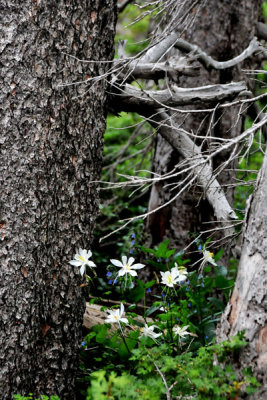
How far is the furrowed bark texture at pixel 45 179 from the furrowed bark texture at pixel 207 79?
7.47 feet

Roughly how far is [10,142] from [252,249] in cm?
156

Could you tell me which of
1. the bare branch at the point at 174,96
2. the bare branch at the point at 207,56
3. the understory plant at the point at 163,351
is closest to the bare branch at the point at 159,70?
the bare branch at the point at 174,96

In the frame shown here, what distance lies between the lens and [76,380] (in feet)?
11.4

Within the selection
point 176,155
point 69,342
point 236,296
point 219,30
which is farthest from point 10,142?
point 219,30

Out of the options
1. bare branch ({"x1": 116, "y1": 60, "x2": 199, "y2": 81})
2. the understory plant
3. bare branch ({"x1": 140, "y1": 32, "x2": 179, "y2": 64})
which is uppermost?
bare branch ({"x1": 140, "y1": 32, "x2": 179, "y2": 64})

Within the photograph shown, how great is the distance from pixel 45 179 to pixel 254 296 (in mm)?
1462

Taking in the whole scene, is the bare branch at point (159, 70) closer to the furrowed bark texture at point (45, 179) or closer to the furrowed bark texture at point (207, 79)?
the furrowed bark texture at point (45, 179)

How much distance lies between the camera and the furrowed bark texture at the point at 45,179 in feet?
9.98

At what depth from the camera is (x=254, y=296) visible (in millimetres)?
2537

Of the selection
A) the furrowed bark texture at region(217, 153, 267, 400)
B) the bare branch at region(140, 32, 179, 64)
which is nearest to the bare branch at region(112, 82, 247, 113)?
the bare branch at region(140, 32, 179, 64)

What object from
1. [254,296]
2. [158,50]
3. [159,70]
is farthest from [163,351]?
[158,50]

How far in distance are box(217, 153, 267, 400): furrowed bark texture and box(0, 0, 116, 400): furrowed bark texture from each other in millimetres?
1150

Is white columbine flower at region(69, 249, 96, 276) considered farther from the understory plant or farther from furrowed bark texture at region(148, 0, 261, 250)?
furrowed bark texture at region(148, 0, 261, 250)

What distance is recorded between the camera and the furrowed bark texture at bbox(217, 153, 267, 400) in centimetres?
248
